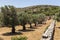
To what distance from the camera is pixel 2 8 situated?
43375mm

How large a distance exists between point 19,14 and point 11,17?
493 centimetres

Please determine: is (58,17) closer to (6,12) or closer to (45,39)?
(6,12)

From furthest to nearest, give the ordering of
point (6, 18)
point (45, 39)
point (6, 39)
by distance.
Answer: point (6, 18) → point (6, 39) → point (45, 39)

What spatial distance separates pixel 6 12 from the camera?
142ft

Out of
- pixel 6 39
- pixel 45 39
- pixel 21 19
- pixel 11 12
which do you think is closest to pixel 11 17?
pixel 11 12

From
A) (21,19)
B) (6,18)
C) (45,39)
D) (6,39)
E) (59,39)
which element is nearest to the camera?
(45,39)

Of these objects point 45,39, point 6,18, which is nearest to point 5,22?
point 6,18

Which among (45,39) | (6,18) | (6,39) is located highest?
(45,39)

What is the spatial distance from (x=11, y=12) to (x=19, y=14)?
15.2 ft

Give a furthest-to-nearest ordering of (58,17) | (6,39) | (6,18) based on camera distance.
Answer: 1. (58,17)
2. (6,18)
3. (6,39)

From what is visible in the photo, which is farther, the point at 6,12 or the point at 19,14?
the point at 19,14

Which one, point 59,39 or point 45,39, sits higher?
point 45,39

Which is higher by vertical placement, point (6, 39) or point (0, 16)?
point (0, 16)

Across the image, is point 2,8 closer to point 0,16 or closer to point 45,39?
point 0,16
